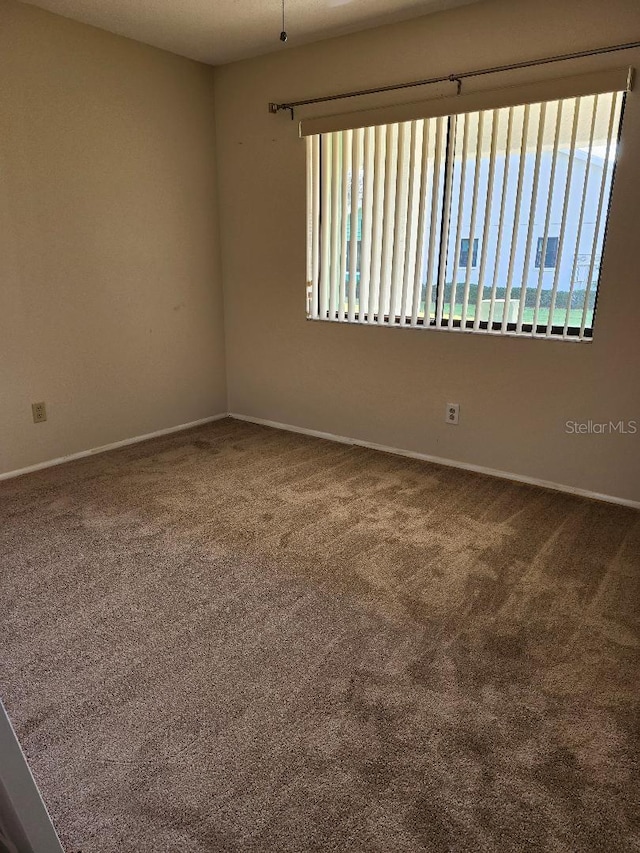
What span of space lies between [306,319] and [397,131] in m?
1.28

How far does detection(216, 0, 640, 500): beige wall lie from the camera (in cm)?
272

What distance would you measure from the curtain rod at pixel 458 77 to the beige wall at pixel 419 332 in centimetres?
4

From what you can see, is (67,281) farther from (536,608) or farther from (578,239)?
(536,608)

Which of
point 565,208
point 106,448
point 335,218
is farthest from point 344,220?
point 106,448

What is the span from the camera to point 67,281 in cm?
334

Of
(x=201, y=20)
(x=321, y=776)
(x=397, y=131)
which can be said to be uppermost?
(x=201, y=20)

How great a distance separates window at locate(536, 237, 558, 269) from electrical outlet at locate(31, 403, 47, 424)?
2894mm

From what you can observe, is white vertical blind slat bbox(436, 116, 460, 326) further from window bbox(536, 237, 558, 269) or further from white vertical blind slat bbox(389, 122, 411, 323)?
window bbox(536, 237, 558, 269)

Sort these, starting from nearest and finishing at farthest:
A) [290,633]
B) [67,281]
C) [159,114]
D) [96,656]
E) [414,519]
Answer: [96,656], [290,633], [414,519], [67,281], [159,114]

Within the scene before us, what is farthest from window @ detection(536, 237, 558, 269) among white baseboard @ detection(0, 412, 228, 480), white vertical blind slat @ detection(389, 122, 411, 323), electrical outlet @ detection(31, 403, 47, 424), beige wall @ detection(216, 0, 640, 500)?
electrical outlet @ detection(31, 403, 47, 424)

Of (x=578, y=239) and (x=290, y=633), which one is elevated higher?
(x=578, y=239)

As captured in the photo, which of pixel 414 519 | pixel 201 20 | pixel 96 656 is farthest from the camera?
pixel 201 20

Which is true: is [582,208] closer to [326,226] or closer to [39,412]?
[326,226]

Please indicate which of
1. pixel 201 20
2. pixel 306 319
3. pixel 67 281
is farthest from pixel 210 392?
pixel 201 20
